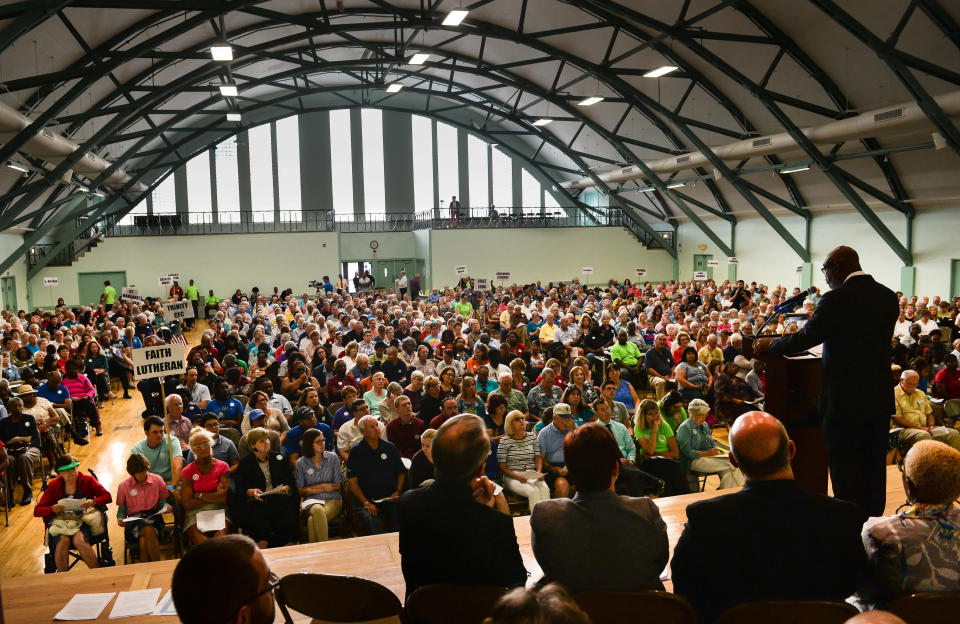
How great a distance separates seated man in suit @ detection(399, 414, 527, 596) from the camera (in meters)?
2.36

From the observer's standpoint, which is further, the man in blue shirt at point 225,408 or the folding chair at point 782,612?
the man in blue shirt at point 225,408

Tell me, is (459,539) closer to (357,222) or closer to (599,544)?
(599,544)

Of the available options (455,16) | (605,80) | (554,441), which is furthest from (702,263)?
(554,441)

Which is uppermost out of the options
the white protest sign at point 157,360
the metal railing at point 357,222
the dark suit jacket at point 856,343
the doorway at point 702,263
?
the metal railing at point 357,222

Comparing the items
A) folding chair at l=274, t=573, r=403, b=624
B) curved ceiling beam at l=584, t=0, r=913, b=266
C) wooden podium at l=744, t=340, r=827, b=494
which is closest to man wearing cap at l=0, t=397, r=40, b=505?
folding chair at l=274, t=573, r=403, b=624

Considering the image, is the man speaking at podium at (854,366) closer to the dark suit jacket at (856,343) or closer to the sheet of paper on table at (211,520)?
the dark suit jacket at (856,343)

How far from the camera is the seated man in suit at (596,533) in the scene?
233cm

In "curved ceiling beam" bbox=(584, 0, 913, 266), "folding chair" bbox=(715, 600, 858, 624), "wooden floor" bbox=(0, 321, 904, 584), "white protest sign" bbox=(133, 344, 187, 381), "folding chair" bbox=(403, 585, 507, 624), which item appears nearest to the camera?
"folding chair" bbox=(715, 600, 858, 624)

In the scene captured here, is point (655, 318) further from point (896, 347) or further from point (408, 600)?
point (408, 600)

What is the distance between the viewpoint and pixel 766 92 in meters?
14.3

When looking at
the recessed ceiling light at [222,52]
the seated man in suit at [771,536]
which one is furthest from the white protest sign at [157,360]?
the recessed ceiling light at [222,52]

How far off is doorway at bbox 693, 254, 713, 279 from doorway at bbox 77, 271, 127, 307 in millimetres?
20502

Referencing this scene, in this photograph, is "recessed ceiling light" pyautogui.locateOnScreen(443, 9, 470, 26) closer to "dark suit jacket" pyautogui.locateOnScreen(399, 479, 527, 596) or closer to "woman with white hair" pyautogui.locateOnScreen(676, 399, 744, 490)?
"woman with white hair" pyautogui.locateOnScreen(676, 399, 744, 490)

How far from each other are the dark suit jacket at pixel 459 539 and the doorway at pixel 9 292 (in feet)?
70.2
